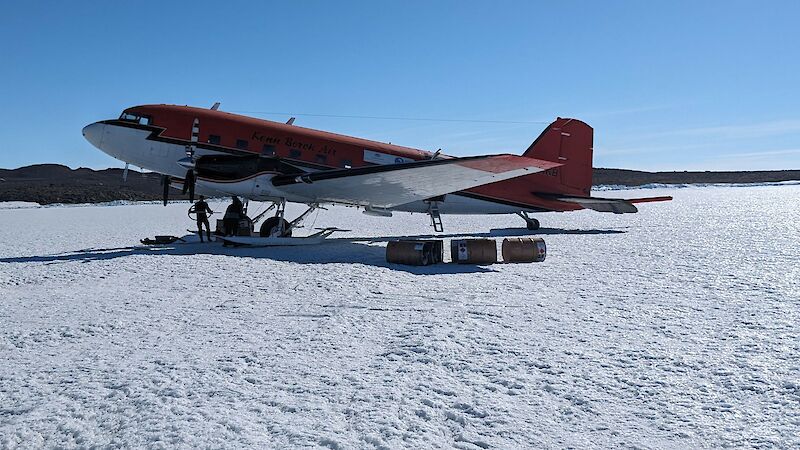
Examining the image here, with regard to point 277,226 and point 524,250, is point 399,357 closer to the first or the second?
point 524,250

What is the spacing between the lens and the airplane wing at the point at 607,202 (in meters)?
18.8

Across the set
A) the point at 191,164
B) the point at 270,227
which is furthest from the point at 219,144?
the point at 270,227

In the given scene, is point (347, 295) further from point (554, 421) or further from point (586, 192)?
point (586, 192)

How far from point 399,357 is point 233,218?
11.0 m

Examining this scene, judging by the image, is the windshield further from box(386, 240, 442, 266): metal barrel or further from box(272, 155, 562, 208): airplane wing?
box(386, 240, 442, 266): metal barrel

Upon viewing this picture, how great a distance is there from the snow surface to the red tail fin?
10.7 m

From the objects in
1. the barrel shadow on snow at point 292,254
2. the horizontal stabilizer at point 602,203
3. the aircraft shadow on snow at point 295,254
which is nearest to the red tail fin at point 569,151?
the horizontal stabilizer at point 602,203

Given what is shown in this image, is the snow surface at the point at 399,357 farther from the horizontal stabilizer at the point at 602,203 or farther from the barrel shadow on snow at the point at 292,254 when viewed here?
the horizontal stabilizer at the point at 602,203

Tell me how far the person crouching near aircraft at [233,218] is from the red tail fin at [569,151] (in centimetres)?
1044

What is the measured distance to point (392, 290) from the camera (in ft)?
26.7

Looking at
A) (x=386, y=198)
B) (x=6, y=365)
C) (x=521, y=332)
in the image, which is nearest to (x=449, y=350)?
(x=521, y=332)

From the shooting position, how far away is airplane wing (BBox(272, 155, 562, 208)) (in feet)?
41.4

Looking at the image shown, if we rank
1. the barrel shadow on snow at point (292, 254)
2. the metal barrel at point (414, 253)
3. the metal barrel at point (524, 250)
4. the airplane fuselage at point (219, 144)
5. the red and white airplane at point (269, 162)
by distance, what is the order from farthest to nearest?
the airplane fuselage at point (219, 144), the red and white airplane at point (269, 162), the metal barrel at point (524, 250), the metal barrel at point (414, 253), the barrel shadow on snow at point (292, 254)

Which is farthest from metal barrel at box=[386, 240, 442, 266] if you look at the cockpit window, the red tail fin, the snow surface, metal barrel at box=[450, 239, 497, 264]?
the red tail fin
